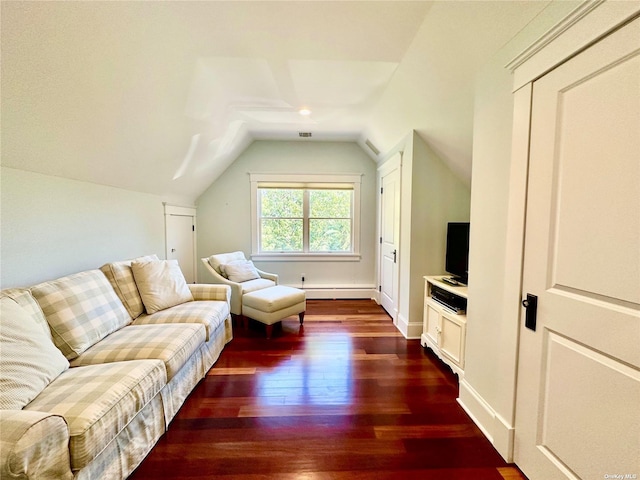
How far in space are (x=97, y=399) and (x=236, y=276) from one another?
218cm

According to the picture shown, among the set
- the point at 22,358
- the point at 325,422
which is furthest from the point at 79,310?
the point at 325,422

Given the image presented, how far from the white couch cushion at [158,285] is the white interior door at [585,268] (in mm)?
2533

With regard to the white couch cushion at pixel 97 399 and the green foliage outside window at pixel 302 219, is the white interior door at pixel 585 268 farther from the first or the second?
the green foliage outside window at pixel 302 219

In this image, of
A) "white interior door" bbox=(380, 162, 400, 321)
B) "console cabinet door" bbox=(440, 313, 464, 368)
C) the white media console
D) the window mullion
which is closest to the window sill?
the window mullion

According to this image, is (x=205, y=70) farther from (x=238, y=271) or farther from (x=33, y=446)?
(x=33, y=446)

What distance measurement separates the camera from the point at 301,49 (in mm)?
1852

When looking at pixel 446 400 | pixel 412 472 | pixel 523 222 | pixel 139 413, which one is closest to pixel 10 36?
pixel 139 413

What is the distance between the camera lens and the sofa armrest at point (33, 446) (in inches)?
30.9

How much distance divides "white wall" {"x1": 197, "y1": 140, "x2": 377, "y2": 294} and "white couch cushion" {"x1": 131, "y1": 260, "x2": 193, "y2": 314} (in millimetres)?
1737

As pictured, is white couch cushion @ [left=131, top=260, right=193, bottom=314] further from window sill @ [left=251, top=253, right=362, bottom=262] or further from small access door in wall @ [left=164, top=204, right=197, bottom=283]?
window sill @ [left=251, top=253, right=362, bottom=262]

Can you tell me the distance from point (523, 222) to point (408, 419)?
1370 millimetres

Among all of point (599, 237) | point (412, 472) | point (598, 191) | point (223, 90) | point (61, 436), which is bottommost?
point (412, 472)

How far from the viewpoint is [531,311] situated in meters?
1.20

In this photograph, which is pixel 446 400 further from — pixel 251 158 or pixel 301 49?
pixel 251 158
